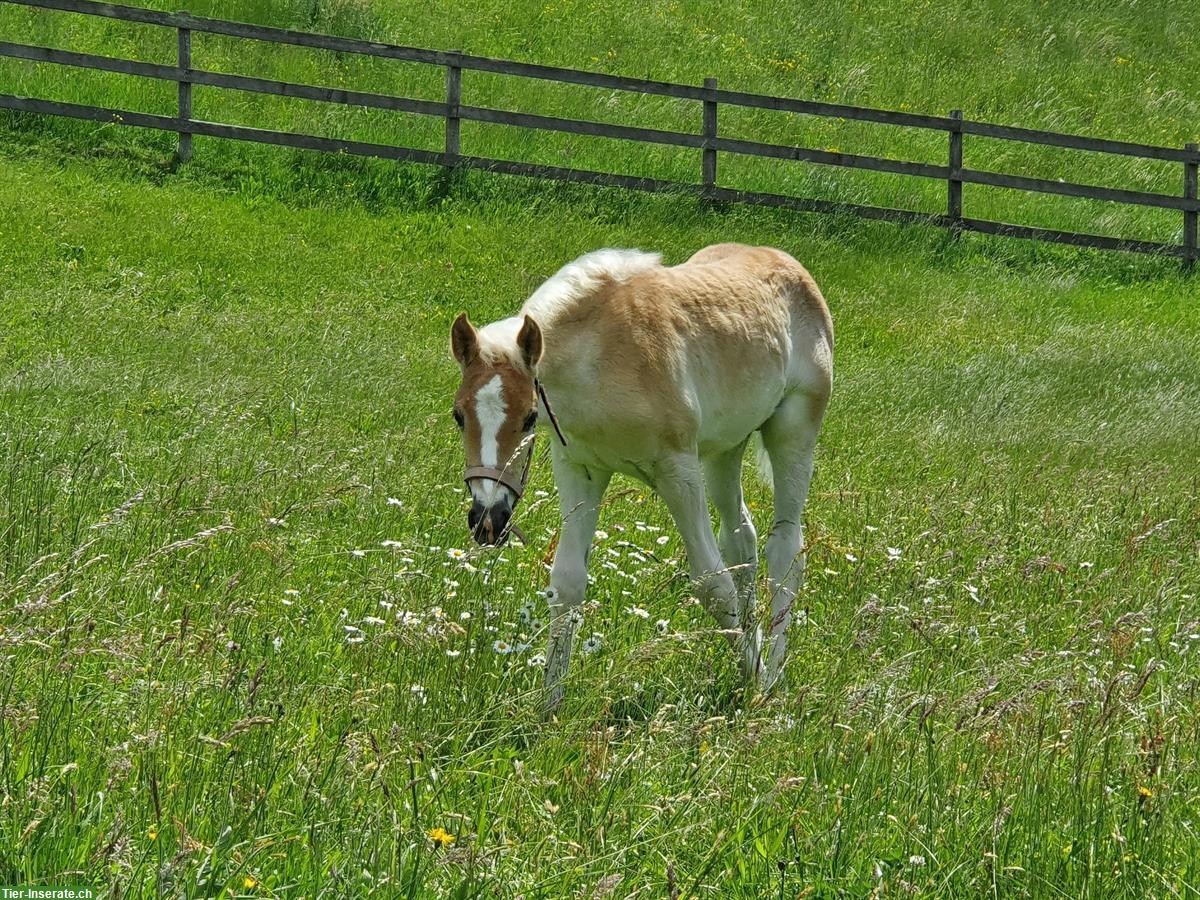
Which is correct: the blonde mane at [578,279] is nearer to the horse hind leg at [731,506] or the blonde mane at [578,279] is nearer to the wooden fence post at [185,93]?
the horse hind leg at [731,506]

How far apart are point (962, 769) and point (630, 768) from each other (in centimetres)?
81

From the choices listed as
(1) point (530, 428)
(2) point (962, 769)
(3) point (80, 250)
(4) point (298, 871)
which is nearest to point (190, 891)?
(4) point (298, 871)

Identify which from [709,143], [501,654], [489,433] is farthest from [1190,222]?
[501,654]

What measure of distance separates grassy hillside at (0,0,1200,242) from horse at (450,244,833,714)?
35.2 feet

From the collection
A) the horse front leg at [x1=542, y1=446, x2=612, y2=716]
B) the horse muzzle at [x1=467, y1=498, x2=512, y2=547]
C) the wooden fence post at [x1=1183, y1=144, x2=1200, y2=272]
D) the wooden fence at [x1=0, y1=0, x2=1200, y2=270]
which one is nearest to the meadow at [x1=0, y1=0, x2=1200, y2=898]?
the horse front leg at [x1=542, y1=446, x2=612, y2=716]

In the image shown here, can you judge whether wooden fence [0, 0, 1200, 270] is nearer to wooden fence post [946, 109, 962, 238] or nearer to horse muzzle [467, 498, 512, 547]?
wooden fence post [946, 109, 962, 238]

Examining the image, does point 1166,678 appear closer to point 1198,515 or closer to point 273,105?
point 1198,515

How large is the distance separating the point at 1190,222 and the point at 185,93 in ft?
43.3

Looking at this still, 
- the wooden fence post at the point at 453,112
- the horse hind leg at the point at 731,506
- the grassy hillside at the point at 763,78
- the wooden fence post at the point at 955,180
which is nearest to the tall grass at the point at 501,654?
the horse hind leg at the point at 731,506

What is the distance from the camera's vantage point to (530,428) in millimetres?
4316

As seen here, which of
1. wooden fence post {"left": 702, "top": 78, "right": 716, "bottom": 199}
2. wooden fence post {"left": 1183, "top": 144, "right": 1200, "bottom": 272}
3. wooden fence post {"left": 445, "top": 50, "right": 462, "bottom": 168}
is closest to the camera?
wooden fence post {"left": 445, "top": 50, "right": 462, "bottom": 168}

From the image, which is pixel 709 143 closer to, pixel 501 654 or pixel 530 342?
pixel 530 342

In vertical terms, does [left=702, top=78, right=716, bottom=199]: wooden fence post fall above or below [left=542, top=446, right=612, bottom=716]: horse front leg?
above

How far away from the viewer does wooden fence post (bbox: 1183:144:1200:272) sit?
18297 millimetres
